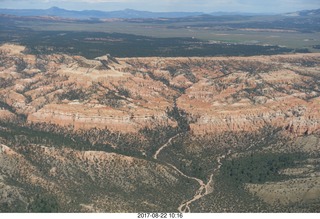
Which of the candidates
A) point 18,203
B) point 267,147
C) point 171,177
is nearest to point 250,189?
point 171,177

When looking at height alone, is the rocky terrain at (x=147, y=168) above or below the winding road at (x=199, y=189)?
above

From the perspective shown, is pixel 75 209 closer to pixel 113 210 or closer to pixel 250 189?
pixel 113 210

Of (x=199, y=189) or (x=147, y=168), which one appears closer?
(x=199, y=189)

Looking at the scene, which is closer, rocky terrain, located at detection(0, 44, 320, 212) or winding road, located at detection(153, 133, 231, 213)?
rocky terrain, located at detection(0, 44, 320, 212)

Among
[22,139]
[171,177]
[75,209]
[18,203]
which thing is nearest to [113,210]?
[75,209]

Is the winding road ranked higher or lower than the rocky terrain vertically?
lower

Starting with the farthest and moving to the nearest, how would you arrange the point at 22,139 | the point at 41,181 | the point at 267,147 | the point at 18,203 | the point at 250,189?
the point at 267,147 < the point at 22,139 < the point at 250,189 < the point at 41,181 < the point at 18,203

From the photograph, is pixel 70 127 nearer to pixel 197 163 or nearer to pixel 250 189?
pixel 197 163

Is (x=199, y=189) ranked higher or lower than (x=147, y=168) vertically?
lower

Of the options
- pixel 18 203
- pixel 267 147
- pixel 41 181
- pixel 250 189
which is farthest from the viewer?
pixel 267 147

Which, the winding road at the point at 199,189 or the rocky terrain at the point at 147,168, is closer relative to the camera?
the rocky terrain at the point at 147,168

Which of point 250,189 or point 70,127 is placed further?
point 70,127
